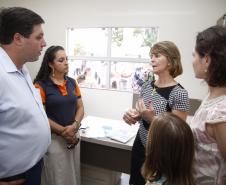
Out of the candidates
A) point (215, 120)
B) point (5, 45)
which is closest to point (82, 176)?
point (5, 45)

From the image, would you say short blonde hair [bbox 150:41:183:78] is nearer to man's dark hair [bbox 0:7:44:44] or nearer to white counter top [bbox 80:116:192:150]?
white counter top [bbox 80:116:192:150]

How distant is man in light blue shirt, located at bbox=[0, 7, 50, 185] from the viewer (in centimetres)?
108

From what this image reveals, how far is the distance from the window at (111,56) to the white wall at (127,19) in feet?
0.42

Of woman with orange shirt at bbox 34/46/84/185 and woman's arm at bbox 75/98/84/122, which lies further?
woman's arm at bbox 75/98/84/122

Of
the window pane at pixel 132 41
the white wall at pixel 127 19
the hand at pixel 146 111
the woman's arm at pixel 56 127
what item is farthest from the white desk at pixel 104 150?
the window pane at pixel 132 41

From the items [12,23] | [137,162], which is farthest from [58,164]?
[12,23]

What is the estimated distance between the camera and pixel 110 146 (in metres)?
1.84

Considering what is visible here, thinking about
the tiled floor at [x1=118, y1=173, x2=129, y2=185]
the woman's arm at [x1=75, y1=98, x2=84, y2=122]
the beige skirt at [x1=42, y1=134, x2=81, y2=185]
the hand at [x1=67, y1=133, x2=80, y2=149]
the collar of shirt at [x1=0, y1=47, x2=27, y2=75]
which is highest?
the collar of shirt at [x1=0, y1=47, x2=27, y2=75]

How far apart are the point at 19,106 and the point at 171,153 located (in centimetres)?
76

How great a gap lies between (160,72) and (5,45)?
0.99m

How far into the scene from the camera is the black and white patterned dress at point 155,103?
139cm

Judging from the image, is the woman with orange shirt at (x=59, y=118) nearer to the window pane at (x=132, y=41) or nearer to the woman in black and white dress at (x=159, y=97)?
the woman in black and white dress at (x=159, y=97)

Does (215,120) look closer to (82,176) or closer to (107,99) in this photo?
(82,176)

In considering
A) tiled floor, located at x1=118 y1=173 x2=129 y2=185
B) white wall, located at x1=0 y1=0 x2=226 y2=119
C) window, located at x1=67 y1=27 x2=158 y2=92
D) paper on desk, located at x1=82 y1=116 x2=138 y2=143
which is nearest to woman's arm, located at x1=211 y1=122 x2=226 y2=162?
paper on desk, located at x1=82 y1=116 x2=138 y2=143
